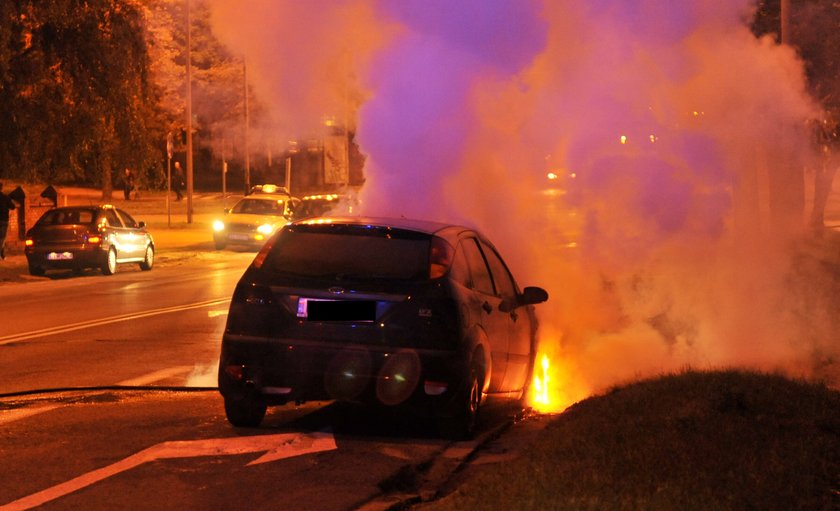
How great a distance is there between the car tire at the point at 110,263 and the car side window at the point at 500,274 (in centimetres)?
1621

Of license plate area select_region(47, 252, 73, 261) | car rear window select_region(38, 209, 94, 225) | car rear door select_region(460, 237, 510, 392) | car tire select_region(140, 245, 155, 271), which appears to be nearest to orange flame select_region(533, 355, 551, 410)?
car rear door select_region(460, 237, 510, 392)

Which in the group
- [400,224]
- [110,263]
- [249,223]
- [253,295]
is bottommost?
[110,263]

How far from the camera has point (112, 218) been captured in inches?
1036

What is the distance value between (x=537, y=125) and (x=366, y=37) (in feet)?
8.13

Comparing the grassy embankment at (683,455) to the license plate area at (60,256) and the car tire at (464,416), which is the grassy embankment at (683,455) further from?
the license plate area at (60,256)

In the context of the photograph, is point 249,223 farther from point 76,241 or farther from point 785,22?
Result: point 785,22

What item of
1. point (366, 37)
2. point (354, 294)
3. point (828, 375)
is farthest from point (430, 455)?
point (366, 37)

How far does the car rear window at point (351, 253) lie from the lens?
837 cm

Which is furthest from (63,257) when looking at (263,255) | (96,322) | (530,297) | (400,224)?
(400,224)

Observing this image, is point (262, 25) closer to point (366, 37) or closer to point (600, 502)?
point (366, 37)

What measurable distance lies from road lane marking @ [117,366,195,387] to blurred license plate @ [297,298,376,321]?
297 centimetres

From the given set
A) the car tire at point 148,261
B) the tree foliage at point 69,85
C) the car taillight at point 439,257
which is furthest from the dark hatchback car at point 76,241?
the car taillight at point 439,257

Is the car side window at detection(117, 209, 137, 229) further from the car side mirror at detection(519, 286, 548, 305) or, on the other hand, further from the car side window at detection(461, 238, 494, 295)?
the car side window at detection(461, 238, 494, 295)

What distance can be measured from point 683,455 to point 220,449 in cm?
283
